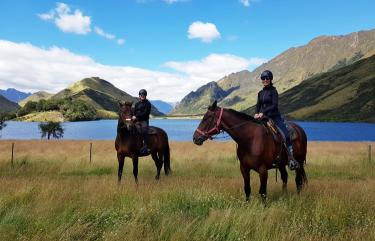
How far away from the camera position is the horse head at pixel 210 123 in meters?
10.6

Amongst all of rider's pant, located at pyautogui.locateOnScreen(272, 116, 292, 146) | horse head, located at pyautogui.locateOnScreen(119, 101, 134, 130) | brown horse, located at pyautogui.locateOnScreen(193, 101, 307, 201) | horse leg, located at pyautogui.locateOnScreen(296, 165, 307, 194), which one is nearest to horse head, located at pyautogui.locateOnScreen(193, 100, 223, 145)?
brown horse, located at pyautogui.locateOnScreen(193, 101, 307, 201)

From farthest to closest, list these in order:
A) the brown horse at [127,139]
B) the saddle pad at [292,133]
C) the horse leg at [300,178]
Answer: the brown horse at [127,139], the horse leg at [300,178], the saddle pad at [292,133]

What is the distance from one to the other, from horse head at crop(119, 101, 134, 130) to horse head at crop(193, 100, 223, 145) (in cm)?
507

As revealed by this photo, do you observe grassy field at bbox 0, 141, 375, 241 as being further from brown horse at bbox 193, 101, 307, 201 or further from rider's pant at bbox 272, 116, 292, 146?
rider's pant at bbox 272, 116, 292, 146

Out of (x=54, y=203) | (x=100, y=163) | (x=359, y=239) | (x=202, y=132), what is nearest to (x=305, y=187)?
(x=202, y=132)

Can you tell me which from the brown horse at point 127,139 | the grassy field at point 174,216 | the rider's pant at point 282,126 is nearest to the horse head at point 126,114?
the brown horse at point 127,139

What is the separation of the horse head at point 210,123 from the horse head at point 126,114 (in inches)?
200

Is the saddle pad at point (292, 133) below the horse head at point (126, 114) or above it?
below

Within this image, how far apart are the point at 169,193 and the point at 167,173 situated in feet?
29.3

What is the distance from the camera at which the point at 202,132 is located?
1059 cm

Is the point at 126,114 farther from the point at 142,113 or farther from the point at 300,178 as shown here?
the point at 300,178

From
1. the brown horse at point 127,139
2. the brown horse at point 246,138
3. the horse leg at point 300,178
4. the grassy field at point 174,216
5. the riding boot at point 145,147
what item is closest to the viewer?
the grassy field at point 174,216

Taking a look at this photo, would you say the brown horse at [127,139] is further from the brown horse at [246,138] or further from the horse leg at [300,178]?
the horse leg at [300,178]

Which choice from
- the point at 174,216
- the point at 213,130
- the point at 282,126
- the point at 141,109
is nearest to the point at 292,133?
the point at 282,126
